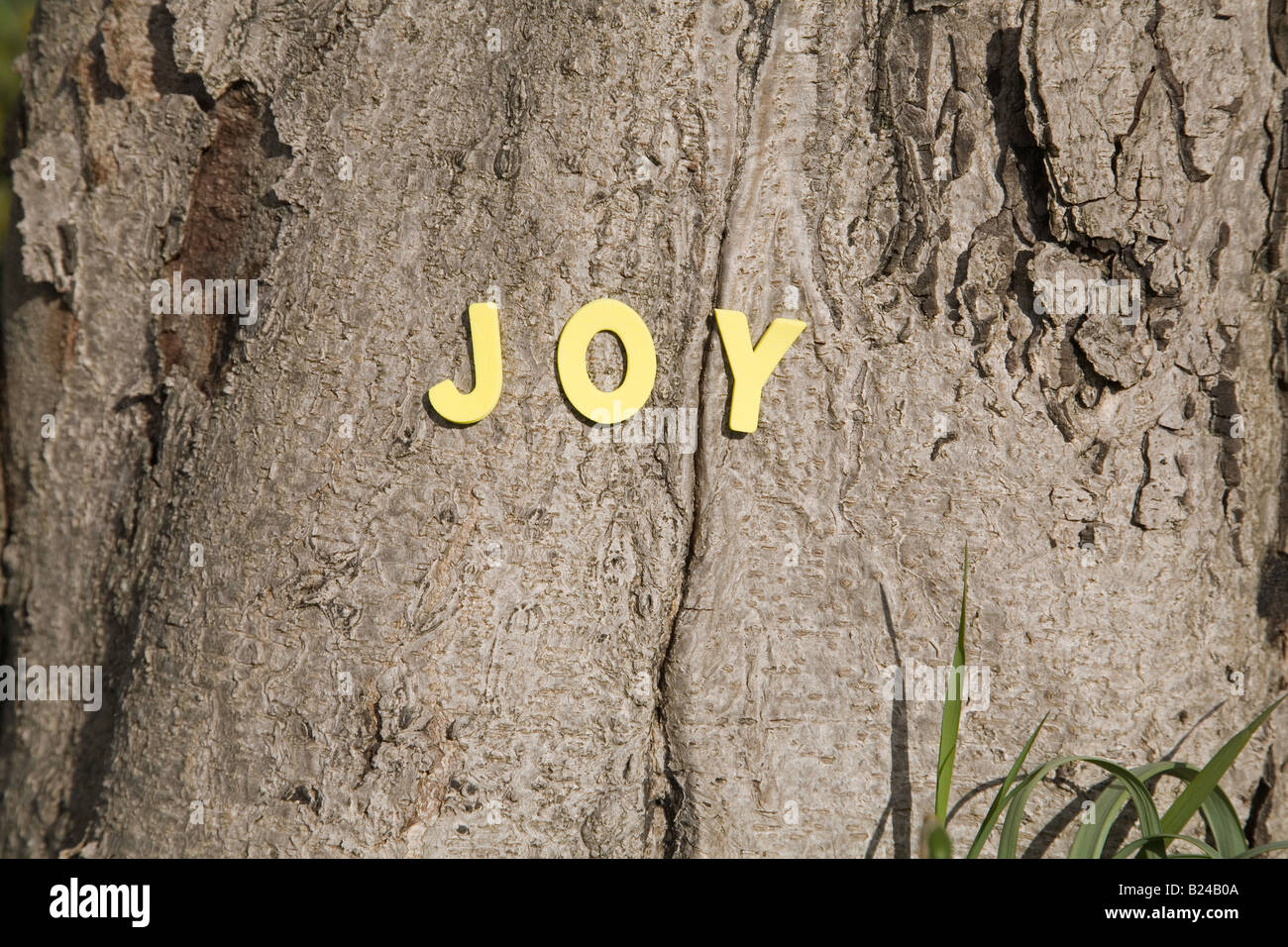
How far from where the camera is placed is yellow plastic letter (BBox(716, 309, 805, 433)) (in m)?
1.69

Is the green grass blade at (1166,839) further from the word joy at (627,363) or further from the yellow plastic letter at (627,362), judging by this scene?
the yellow plastic letter at (627,362)

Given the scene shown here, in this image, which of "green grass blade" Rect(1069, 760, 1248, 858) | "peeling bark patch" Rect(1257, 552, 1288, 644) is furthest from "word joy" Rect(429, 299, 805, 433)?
"peeling bark patch" Rect(1257, 552, 1288, 644)

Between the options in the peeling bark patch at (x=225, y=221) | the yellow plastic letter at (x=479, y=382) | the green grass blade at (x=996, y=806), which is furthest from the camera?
the peeling bark patch at (x=225, y=221)

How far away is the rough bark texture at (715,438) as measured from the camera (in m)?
1.67

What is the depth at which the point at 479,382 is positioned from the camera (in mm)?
1659

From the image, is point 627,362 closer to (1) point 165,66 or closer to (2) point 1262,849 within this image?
(1) point 165,66

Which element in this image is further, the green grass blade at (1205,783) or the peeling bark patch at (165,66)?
the peeling bark patch at (165,66)

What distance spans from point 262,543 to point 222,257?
0.62m

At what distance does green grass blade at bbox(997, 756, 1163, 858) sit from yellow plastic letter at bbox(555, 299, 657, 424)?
947 mm

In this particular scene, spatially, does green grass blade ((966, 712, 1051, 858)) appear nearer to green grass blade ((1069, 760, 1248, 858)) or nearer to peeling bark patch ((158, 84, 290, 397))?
green grass blade ((1069, 760, 1248, 858))

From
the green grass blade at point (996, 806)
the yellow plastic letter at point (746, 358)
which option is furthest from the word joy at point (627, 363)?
the green grass blade at point (996, 806)

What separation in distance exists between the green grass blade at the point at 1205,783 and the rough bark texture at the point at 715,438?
0.15 metres

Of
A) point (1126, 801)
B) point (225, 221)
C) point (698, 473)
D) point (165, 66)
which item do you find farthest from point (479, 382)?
point (1126, 801)

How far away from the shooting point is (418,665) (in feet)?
5.40
